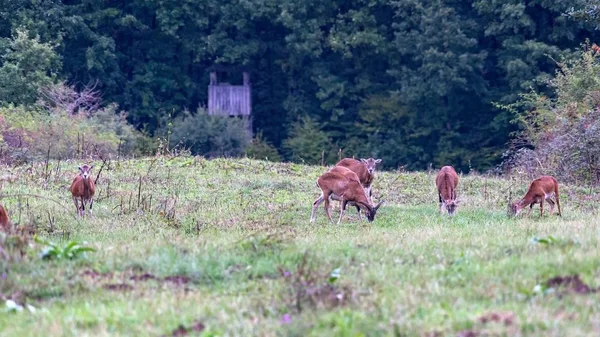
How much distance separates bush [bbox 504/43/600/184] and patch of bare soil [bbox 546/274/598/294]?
14.9 m

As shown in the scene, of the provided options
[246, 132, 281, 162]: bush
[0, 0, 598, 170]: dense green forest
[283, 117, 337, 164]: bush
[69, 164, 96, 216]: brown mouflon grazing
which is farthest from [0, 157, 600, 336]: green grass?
[283, 117, 337, 164]: bush

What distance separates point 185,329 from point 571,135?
19.3 metres

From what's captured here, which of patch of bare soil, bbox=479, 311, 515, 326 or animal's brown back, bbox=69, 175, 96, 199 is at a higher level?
animal's brown back, bbox=69, 175, 96, 199

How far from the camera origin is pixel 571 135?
83.6 ft

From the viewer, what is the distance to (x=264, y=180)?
22.3 m

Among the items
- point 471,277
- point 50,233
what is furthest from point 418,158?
point 471,277

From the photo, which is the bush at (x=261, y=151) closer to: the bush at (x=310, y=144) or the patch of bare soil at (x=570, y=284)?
the bush at (x=310, y=144)

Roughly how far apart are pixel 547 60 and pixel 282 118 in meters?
14.4

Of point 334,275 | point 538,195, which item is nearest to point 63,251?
point 334,275

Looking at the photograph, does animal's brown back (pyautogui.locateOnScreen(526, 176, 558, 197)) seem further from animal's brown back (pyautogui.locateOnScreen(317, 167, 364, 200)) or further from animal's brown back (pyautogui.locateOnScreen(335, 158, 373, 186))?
animal's brown back (pyautogui.locateOnScreen(335, 158, 373, 186))

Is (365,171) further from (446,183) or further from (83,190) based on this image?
(83,190)

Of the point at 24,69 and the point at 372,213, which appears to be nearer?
the point at 372,213

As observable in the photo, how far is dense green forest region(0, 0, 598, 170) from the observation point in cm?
4275

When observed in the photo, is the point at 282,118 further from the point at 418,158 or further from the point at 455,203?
the point at 455,203
